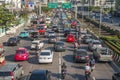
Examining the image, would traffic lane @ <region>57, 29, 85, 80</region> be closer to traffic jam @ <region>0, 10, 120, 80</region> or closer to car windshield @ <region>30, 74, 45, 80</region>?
traffic jam @ <region>0, 10, 120, 80</region>

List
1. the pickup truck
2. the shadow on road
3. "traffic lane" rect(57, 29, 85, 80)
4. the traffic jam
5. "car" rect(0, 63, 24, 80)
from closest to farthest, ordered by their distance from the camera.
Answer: "car" rect(0, 63, 24, 80)
the traffic jam
"traffic lane" rect(57, 29, 85, 80)
the pickup truck
the shadow on road

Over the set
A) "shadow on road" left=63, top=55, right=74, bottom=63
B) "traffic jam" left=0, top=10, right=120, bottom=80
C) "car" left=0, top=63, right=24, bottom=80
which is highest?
"car" left=0, top=63, right=24, bottom=80

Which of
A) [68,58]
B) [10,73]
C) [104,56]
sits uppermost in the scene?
[10,73]

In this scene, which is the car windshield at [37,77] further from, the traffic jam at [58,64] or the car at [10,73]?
the car at [10,73]

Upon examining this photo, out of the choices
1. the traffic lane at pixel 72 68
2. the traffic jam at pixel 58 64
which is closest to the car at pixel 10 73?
the traffic jam at pixel 58 64

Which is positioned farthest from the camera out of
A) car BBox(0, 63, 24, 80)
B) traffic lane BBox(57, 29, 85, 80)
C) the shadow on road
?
the shadow on road

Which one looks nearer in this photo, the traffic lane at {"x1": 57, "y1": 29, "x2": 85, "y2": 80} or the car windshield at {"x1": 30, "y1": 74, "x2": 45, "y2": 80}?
the car windshield at {"x1": 30, "y1": 74, "x2": 45, "y2": 80}

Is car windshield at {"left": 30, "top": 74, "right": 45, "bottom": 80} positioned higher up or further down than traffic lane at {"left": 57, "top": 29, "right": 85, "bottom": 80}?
higher up

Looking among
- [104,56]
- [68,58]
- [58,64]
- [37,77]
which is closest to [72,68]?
[58,64]

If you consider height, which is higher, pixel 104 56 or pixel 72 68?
pixel 104 56

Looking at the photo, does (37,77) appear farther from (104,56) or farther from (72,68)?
(104,56)

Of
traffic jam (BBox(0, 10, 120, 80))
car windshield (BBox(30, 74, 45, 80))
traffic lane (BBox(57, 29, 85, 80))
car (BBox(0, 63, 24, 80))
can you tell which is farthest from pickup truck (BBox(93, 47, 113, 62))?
car windshield (BBox(30, 74, 45, 80))

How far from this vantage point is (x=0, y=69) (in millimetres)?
25734

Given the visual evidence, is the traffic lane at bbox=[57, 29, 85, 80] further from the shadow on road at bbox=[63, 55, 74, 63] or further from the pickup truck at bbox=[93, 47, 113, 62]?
the pickup truck at bbox=[93, 47, 113, 62]
